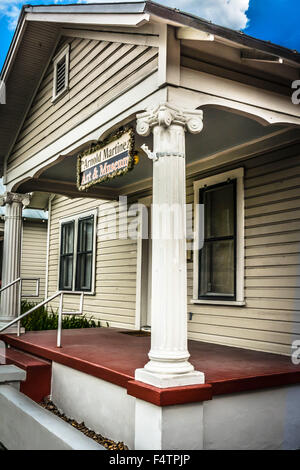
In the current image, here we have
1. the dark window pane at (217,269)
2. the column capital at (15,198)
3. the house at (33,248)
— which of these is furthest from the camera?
the house at (33,248)

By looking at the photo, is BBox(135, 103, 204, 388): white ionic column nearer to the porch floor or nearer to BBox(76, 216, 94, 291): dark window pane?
the porch floor

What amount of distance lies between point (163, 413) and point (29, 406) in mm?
1312

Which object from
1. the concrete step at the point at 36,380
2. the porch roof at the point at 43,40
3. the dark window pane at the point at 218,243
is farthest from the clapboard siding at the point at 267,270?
the concrete step at the point at 36,380

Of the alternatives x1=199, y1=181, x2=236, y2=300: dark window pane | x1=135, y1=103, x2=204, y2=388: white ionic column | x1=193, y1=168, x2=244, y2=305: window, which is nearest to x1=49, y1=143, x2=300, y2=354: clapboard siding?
x1=193, y1=168, x2=244, y2=305: window

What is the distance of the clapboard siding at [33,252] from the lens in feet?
46.9

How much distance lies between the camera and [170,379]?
11.4ft

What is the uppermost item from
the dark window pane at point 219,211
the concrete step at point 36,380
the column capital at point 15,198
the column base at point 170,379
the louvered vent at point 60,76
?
the louvered vent at point 60,76

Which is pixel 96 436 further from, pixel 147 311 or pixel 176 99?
pixel 147 311

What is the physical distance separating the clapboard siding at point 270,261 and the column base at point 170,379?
219cm

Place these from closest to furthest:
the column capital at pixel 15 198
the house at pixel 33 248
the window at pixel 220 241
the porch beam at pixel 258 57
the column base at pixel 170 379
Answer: the column base at pixel 170 379 < the porch beam at pixel 258 57 < the window at pixel 220 241 < the column capital at pixel 15 198 < the house at pixel 33 248

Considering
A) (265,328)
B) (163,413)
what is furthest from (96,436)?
(265,328)

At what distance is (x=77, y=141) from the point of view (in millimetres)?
5812

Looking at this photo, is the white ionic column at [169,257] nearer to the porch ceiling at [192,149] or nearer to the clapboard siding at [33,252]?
the porch ceiling at [192,149]

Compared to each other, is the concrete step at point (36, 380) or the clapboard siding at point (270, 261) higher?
the clapboard siding at point (270, 261)
